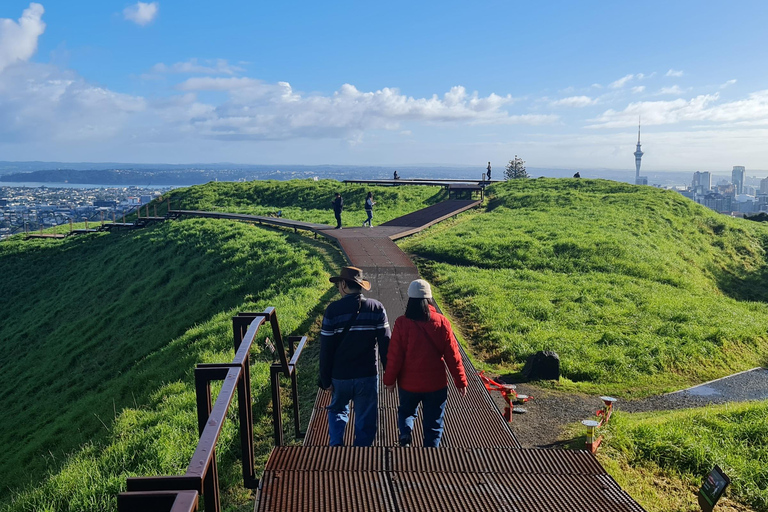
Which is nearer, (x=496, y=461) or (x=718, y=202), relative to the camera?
(x=496, y=461)

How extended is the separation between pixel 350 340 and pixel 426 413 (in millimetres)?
914

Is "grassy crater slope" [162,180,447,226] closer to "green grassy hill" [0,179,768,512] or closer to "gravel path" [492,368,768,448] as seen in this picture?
"green grassy hill" [0,179,768,512]

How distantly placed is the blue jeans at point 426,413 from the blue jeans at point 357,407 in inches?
9.9

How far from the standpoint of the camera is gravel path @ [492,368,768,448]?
22.3ft

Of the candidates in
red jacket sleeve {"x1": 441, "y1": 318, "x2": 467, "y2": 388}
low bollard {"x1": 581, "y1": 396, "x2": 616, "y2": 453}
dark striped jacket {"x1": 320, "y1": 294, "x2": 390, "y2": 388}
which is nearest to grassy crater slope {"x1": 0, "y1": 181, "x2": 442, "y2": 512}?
dark striped jacket {"x1": 320, "y1": 294, "x2": 390, "y2": 388}

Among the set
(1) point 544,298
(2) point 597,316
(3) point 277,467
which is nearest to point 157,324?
(1) point 544,298

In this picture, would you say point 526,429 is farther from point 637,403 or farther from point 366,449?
point 366,449

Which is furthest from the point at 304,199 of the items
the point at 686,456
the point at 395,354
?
the point at 395,354

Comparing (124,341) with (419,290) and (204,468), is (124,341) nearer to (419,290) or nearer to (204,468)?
(419,290)

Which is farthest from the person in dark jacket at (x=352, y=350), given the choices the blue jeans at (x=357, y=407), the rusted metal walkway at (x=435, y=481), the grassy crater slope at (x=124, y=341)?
the grassy crater slope at (x=124, y=341)

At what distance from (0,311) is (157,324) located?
1178cm

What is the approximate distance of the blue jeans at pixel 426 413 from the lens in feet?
16.1

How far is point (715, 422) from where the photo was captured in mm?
7027

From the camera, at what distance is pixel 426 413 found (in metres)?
5.00
